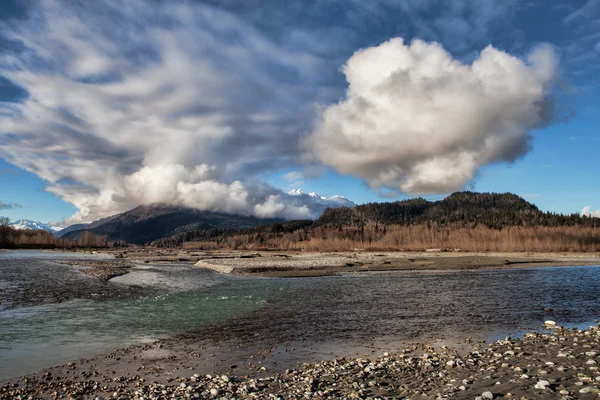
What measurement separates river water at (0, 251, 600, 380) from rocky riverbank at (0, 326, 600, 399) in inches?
181

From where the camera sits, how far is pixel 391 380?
15.5 metres

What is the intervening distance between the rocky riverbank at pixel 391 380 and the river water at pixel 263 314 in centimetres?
459

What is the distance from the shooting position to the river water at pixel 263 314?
959 inches

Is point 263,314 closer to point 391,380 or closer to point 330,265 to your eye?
point 391,380

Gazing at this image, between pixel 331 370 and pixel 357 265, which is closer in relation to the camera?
pixel 331 370

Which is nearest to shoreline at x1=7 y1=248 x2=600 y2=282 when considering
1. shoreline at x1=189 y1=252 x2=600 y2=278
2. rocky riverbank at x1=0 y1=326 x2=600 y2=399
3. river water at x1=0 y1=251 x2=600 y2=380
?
shoreline at x1=189 y1=252 x2=600 y2=278

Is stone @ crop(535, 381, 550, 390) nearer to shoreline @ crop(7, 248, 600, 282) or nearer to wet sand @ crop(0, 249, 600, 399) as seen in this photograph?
wet sand @ crop(0, 249, 600, 399)

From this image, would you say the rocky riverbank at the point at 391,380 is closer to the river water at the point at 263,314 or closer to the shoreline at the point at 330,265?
the river water at the point at 263,314

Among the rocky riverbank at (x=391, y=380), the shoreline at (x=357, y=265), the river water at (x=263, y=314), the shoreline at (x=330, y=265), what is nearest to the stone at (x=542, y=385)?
the rocky riverbank at (x=391, y=380)

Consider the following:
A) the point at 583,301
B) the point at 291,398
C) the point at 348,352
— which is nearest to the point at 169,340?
the point at 348,352

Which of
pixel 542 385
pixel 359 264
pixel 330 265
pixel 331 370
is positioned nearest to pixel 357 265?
pixel 359 264

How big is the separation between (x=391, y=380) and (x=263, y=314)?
65.3 ft

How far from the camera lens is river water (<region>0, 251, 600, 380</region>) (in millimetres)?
24359

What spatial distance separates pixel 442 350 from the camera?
803 inches
